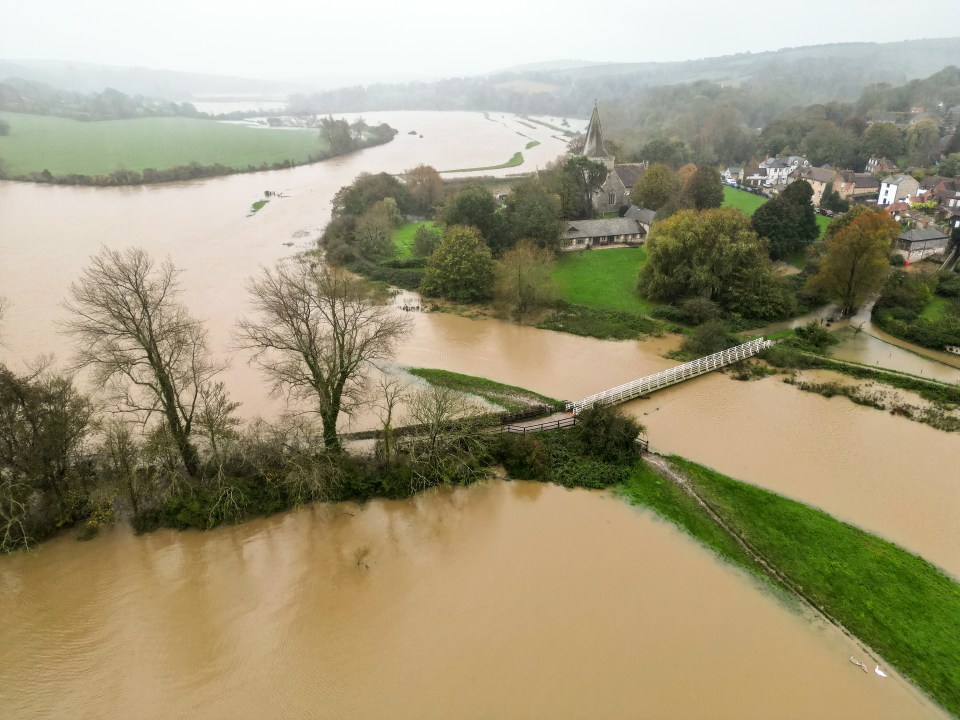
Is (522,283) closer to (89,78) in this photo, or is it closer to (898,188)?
(898,188)

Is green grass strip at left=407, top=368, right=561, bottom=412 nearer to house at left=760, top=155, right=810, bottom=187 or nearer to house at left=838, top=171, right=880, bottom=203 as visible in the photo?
house at left=838, top=171, right=880, bottom=203

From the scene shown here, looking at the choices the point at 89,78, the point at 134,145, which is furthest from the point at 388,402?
the point at 89,78

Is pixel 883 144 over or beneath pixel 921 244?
over

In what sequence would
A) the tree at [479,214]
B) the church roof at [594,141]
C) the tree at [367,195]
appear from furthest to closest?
1. the church roof at [594,141]
2. the tree at [367,195]
3. the tree at [479,214]

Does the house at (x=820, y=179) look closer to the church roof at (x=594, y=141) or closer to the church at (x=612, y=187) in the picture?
the church at (x=612, y=187)

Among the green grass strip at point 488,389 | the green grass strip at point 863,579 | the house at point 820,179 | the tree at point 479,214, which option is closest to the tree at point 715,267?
the tree at point 479,214

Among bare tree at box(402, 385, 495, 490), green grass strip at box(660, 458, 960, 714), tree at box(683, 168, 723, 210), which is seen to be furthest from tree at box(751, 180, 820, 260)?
bare tree at box(402, 385, 495, 490)
